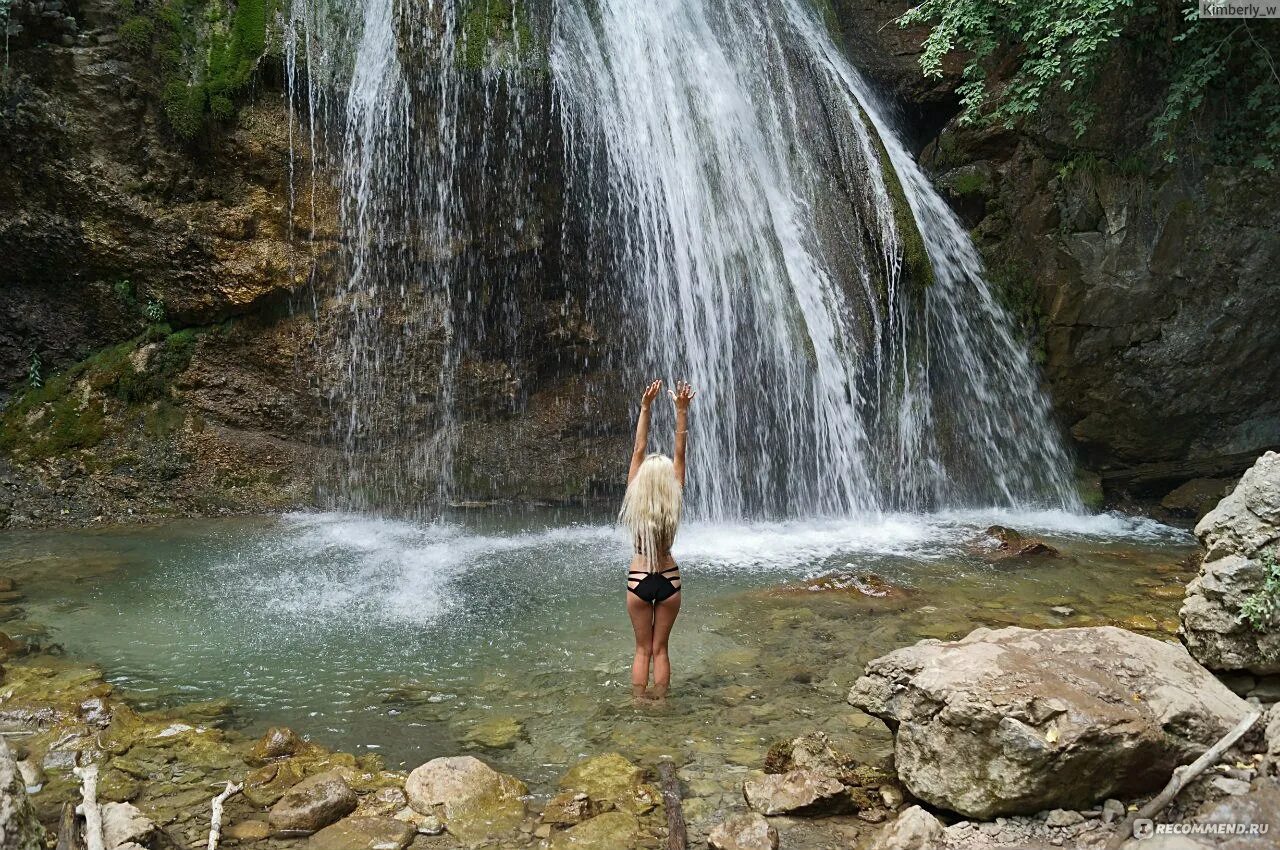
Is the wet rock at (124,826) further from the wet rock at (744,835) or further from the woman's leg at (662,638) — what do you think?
the woman's leg at (662,638)

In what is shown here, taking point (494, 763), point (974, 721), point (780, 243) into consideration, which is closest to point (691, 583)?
point (494, 763)

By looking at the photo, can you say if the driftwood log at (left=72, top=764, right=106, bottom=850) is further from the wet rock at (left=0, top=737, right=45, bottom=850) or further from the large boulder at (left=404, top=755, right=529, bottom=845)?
the large boulder at (left=404, top=755, right=529, bottom=845)

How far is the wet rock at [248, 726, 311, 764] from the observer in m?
4.28

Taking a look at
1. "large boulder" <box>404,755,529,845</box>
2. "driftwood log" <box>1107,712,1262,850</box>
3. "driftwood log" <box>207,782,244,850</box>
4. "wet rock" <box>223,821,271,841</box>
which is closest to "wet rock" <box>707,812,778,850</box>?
"large boulder" <box>404,755,529,845</box>

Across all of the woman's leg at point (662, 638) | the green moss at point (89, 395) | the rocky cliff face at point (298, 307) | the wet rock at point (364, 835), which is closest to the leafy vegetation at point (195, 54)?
the rocky cliff face at point (298, 307)

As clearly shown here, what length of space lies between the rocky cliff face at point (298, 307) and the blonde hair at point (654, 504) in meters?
6.18

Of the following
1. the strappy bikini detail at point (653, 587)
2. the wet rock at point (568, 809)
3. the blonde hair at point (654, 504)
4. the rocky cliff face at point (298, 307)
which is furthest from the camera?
the rocky cliff face at point (298, 307)

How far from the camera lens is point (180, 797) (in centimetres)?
389

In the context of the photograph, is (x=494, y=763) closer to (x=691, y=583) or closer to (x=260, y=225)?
(x=691, y=583)

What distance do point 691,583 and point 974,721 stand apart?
3993 millimetres

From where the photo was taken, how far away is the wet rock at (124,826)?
10.6 feet

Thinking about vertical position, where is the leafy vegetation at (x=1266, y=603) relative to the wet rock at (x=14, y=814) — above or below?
above

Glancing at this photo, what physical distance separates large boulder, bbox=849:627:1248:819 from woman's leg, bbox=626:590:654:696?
4.90ft

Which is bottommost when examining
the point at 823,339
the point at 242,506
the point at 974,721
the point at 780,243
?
the point at 974,721
